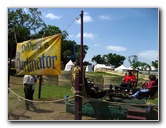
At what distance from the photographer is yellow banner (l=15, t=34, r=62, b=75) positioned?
17.0 feet

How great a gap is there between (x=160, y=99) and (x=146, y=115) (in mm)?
641

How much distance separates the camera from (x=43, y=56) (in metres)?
5.21

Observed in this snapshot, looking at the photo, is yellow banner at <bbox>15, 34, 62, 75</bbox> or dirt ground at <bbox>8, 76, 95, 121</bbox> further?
dirt ground at <bbox>8, 76, 95, 121</bbox>

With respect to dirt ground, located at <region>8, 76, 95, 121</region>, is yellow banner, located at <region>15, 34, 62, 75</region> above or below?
above

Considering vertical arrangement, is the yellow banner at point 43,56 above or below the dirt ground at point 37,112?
above

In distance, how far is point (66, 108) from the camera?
6402mm

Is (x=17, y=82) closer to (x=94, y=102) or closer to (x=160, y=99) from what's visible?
(x=94, y=102)

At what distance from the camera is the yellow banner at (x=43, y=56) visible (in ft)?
17.0

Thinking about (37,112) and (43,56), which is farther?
(37,112)

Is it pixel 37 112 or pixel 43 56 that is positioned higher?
pixel 43 56

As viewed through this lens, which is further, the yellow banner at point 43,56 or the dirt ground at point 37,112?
the dirt ground at point 37,112
